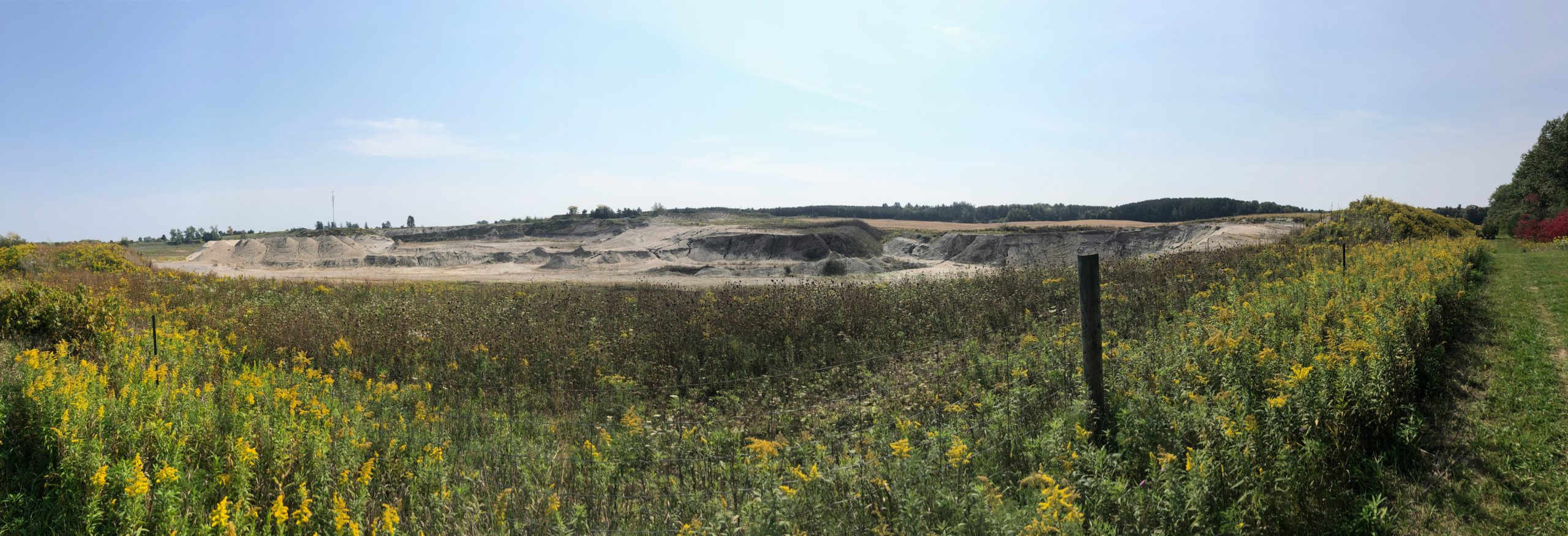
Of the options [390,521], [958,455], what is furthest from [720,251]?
[390,521]

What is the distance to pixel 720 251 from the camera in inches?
2096

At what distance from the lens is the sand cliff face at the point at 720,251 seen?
137 feet

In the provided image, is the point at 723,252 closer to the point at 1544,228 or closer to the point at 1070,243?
the point at 1070,243

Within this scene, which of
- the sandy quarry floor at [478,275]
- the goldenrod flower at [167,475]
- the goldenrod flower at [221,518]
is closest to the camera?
the goldenrod flower at [221,518]

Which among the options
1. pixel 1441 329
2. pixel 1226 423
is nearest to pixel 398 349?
pixel 1226 423

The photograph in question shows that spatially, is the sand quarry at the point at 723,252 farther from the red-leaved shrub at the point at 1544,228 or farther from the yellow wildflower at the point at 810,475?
the yellow wildflower at the point at 810,475

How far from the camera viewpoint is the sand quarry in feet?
→ 132

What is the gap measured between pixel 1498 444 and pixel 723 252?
4828 cm

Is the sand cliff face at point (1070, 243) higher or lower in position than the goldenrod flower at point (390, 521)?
higher

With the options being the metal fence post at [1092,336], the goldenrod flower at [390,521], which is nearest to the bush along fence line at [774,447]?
the metal fence post at [1092,336]

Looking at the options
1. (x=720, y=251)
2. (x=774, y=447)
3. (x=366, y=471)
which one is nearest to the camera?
(x=366, y=471)

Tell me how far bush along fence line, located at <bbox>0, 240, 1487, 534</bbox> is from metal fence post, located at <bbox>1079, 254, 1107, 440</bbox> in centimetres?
12

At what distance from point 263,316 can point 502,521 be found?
1309 cm

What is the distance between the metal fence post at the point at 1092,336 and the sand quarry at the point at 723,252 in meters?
28.3
